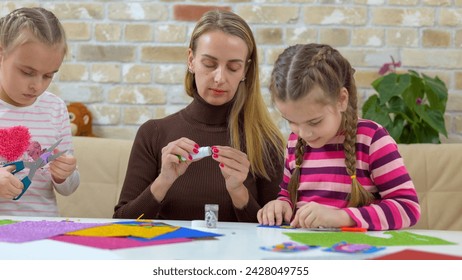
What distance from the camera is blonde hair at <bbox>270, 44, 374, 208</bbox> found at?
1.59 m

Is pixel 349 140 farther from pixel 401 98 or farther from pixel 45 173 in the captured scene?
pixel 401 98

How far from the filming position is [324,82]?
161 centimetres

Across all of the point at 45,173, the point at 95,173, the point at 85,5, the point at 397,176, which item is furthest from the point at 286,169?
the point at 85,5

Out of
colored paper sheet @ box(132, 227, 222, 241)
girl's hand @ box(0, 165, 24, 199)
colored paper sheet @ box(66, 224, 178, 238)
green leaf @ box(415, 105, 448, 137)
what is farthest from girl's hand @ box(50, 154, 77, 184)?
green leaf @ box(415, 105, 448, 137)

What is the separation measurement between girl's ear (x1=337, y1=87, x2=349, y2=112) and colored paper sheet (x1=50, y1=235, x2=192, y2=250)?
0.58m

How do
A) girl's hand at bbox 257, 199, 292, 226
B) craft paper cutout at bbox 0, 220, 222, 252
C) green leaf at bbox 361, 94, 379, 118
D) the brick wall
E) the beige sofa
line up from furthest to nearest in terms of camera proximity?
the brick wall < green leaf at bbox 361, 94, 379, 118 < the beige sofa < girl's hand at bbox 257, 199, 292, 226 < craft paper cutout at bbox 0, 220, 222, 252

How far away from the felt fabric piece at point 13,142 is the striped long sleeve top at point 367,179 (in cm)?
69

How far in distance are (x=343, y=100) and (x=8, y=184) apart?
0.83 m

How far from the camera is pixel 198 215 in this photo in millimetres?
1948

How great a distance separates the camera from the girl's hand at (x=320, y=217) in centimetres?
145

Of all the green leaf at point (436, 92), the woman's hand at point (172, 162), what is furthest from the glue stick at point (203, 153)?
the green leaf at point (436, 92)

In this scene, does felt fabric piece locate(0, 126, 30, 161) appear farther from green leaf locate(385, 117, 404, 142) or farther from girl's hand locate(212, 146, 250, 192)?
green leaf locate(385, 117, 404, 142)

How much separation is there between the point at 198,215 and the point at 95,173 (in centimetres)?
71
